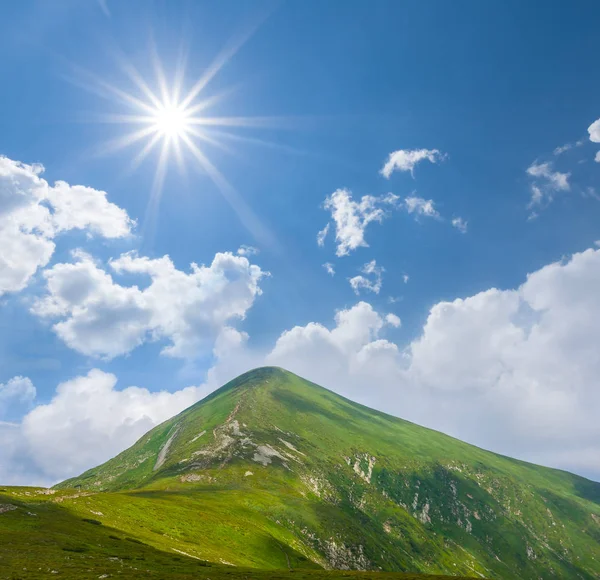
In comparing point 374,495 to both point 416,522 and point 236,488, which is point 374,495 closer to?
point 416,522

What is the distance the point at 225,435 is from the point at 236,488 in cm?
5978

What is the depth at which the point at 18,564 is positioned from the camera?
39969 mm

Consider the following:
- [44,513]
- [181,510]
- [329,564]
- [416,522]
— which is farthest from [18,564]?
[416,522]

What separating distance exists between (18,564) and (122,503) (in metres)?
51.9

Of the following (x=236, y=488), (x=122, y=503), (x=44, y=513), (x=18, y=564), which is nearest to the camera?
(x=18, y=564)

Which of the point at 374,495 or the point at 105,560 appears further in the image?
the point at 374,495

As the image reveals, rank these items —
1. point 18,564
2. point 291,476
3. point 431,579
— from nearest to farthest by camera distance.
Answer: point 18,564
point 431,579
point 291,476

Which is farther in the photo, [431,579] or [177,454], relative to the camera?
[177,454]

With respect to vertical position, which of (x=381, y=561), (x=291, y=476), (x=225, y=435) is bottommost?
(x=381, y=561)

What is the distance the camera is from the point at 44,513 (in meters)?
65.9

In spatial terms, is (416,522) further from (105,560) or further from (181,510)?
(105,560)

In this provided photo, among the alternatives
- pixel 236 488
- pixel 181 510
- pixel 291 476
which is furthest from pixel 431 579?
pixel 291 476

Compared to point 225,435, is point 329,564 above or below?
below

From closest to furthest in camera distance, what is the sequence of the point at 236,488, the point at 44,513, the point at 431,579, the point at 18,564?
the point at 18,564, the point at 431,579, the point at 44,513, the point at 236,488
